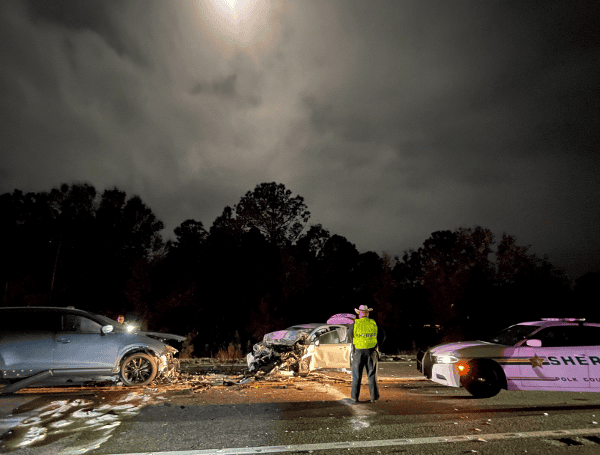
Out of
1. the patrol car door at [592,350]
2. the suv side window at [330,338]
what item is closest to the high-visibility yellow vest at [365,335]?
the suv side window at [330,338]

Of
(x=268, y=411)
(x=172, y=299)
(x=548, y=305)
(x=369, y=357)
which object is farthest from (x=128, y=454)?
(x=548, y=305)

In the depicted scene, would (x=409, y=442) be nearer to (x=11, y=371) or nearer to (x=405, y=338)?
(x=11, y=371)

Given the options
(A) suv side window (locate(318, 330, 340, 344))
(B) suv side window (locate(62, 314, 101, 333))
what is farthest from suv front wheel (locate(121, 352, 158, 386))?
(A) suv side window (locate(318, 330, 340, 344))

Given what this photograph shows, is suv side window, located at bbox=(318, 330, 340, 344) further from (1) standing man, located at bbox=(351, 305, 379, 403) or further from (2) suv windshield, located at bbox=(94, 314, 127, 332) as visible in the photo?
(2) suv windshield, located at bbox=(94, 314, 127, 332)

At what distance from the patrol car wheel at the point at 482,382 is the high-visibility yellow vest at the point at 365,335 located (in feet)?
6.31

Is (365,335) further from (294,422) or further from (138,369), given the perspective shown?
(138,369)

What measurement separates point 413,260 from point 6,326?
46.4 metres

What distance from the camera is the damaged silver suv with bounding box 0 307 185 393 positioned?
8.99 metres

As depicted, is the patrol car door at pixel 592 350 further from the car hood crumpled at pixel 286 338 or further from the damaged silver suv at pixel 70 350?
the damaged silver suv at pixel 70 350

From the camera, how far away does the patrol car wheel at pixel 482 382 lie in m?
8.52

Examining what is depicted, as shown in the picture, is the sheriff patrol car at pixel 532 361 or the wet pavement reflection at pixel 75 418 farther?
the sheriff patrol car at pixel 532 361

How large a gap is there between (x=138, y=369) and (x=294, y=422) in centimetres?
468

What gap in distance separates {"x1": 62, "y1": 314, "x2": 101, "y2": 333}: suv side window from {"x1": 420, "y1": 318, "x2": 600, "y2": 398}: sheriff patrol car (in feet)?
23.0

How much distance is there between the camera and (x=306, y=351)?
1209 cm
